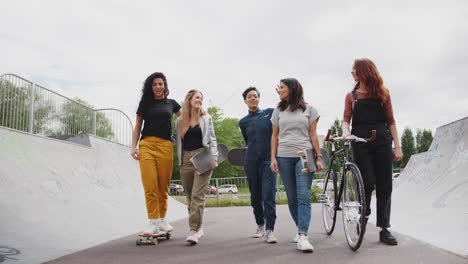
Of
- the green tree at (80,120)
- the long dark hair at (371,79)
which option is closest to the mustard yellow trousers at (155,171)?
the long dark hair at (371,79)

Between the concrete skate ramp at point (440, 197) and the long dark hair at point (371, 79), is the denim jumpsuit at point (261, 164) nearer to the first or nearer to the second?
the long dark hair at point (371, 79)

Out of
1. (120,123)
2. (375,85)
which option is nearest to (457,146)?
(375,85)

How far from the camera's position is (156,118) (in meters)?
5.05

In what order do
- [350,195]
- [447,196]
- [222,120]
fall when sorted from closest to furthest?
1. [350,195]
2. [447,196]
3. [222,120]

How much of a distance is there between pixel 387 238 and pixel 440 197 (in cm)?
204

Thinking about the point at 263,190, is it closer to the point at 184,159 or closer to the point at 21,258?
the point at 184,159

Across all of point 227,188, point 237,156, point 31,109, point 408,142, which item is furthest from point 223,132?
point 408,142

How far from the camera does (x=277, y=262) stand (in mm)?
3420

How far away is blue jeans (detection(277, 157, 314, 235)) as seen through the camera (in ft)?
13.6

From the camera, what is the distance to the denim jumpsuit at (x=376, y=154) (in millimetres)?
4293

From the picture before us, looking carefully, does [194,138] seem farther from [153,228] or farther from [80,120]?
[80,120]

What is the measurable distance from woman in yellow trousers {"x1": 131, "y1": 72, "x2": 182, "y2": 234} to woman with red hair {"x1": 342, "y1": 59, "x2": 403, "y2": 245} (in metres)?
2.44

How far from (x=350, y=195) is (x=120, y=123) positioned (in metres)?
9.46

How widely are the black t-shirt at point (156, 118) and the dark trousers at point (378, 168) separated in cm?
258
